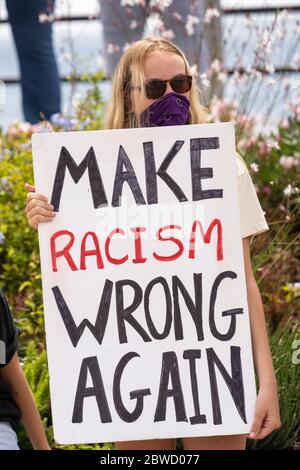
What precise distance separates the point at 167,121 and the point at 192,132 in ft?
0.54

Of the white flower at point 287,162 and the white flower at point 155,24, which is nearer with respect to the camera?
the white flower at point 155,24

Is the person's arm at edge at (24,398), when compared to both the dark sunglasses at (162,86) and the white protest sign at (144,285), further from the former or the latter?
the dark sunglasses at (162,86)

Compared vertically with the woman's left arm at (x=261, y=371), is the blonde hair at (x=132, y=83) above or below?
above

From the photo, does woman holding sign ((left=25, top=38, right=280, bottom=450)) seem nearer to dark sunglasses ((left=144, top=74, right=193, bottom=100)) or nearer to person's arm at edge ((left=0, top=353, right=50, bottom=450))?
dark sunglasses ((left=144, top=74, right=193, bottom=100))

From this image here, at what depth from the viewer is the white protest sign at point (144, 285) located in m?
2.55

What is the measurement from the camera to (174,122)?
8.94 feet

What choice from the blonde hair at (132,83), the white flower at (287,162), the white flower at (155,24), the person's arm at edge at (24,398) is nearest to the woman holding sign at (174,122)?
the blonde hair at (132,83)

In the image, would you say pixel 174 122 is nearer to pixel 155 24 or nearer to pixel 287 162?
pixel 155 24

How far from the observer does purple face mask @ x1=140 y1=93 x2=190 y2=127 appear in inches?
107

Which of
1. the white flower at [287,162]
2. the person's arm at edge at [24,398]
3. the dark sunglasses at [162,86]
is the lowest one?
the person's arm at edge at [24,398]

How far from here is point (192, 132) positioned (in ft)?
8.45

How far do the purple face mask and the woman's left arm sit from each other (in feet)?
1.18

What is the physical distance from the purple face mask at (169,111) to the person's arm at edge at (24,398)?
728 millimetres
